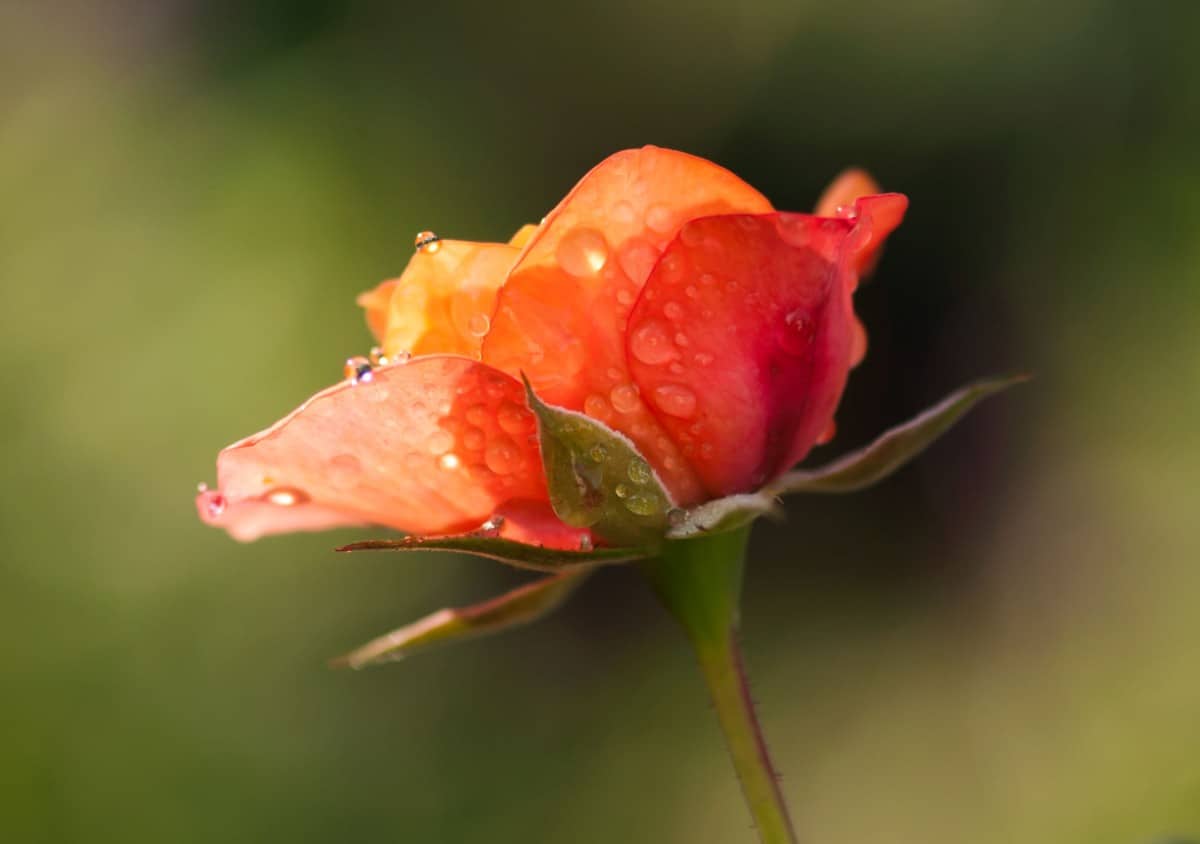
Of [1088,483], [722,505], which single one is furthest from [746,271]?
[1088,483]

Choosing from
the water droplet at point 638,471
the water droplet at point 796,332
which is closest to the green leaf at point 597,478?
the water droplet at point 638,471

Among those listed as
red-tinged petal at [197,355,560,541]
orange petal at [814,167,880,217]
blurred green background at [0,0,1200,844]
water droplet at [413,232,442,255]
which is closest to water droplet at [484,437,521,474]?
red-tinged petal at [197,355,560,541]

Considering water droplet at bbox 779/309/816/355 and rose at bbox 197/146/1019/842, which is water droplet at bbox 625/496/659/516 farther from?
water droplet at bbox 779/309/816/355

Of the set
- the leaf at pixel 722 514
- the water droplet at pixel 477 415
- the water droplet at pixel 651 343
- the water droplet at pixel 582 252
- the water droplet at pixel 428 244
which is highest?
the water droplet at pixel 428 244

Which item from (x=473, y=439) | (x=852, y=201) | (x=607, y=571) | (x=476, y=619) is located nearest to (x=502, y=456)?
(x=473, y=439)

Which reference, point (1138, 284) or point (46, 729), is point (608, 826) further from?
point (1138, 284)

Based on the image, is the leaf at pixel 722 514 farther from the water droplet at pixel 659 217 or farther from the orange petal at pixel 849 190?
the orange petal at pixel 849 190
